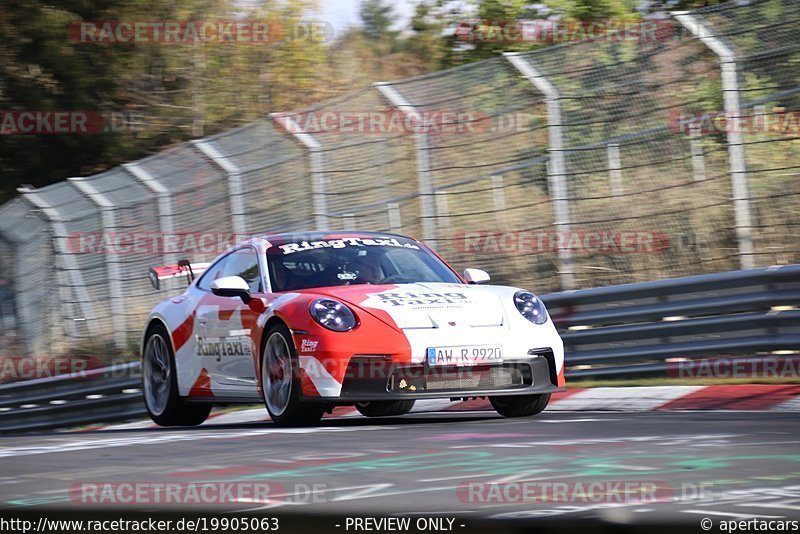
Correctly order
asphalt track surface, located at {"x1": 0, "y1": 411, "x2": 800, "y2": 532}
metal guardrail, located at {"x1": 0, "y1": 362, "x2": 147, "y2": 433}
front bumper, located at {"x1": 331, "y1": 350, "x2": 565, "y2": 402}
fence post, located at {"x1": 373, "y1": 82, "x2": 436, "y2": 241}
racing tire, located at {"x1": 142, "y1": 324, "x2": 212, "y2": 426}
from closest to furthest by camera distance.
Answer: asphalt track surface, located at {"x1": 0, "y1": 411, "x2": 800, "y2": 532}, front bumper, located at {"x1": 331, "y1": 350, "x2": 565, "y2": 402}, racing tire, located at {"x1": 142, "y1": 324, "x2": 212, "y2": 426}, fence post, located at {"x1": 373, "y1": 82, "x2": 436, "y2": 241}, metal guardrail, located at {"x1": 0, "y1": 362, "x2": 147, "y2": 433}

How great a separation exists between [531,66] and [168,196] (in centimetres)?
Result: 520

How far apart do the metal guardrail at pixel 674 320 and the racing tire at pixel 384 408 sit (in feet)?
5.33

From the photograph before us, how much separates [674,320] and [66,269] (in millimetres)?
8690

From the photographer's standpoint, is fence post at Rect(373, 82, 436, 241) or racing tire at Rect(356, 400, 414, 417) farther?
fence post at Rect(373, 82, 436, 241)

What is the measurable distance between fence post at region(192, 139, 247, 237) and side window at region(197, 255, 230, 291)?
426 cm

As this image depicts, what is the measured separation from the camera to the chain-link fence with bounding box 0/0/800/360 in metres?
9.88

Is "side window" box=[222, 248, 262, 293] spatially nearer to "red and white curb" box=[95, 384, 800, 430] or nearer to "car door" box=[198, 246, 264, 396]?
"car door" box=[198, 246, 264, 396]

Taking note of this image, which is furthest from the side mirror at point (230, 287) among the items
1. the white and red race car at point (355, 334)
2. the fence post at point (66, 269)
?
the fence post at point (66, 269)

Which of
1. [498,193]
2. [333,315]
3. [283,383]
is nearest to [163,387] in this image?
[283,383]

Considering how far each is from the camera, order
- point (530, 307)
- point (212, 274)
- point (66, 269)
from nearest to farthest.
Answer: point (530, 307) → point (212, 274) → point (66, 269)

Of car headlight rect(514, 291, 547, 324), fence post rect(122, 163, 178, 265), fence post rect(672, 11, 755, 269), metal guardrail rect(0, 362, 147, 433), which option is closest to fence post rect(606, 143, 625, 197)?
fence post rect(672, 11, 755, 269)

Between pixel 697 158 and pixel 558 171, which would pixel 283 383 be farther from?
pixel 697 158

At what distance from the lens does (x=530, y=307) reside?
25.9 feet

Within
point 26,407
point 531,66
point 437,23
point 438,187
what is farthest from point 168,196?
point 437,23
